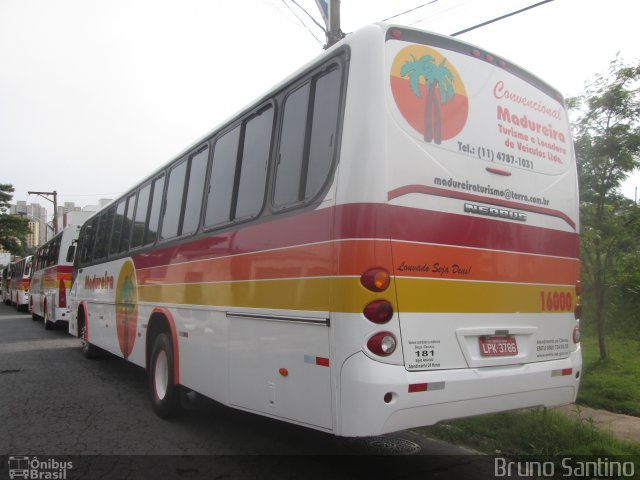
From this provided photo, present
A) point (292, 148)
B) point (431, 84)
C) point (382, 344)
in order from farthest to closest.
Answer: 1. point (292, 148)
2. point (431, 84)
3. point (382, 344)

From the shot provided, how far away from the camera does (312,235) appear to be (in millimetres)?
3701

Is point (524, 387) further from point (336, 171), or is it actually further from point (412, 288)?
point (336, 171)

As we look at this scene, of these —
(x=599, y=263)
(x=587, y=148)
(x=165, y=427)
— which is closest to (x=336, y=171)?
(x=165, y=427)

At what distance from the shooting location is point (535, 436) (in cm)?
489

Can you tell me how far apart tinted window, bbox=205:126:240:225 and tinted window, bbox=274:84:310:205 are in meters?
0.90

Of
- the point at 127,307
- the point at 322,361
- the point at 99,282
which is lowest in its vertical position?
the point at 322,361

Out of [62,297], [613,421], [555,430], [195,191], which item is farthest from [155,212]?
[62,297]

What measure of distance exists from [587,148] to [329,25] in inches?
206

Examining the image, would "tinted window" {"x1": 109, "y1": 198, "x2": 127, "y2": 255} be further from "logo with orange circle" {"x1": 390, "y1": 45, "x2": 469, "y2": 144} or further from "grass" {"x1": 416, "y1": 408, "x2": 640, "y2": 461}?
"logo with orange circle" {"x1": 390, "y1": 45, "x2": 469, "y2": 144}

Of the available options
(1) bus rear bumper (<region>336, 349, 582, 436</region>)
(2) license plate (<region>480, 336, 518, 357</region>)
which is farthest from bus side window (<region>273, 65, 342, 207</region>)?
(2) license plate (<region>480, 336, 518, 357</region>)

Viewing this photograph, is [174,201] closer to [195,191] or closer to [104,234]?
[195,191]

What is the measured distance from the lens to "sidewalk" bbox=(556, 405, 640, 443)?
5005mm

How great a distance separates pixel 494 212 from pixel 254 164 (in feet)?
6.70

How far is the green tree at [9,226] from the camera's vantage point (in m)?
46.6
